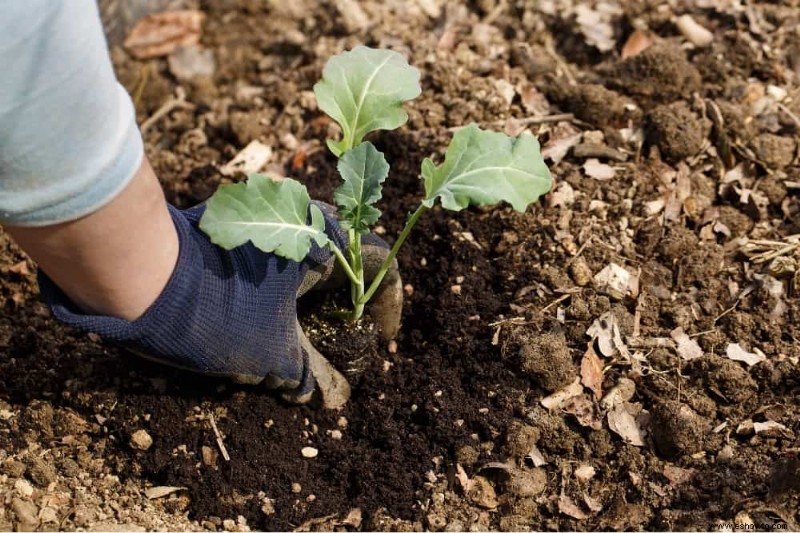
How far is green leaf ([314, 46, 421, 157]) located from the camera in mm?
1933

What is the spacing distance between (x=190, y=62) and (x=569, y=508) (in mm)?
2244

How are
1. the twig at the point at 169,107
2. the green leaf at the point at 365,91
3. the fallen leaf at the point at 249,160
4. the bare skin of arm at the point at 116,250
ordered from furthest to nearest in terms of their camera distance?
the twig at the point at 169,107
the fallen leaf at the point at 249,160
the green leaf at the point at 365,91
the bare skin of arm at the point at 116,250

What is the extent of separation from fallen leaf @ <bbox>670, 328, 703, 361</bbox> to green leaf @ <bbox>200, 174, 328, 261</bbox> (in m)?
0.96

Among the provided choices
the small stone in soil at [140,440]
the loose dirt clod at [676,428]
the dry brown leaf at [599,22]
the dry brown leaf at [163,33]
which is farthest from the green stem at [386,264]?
the dry brown leaf at [163,33]

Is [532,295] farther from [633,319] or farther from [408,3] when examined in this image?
[408,3]

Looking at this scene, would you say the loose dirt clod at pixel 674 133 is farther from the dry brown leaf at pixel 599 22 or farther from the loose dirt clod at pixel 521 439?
the loose dirt clod at pixel 521 439

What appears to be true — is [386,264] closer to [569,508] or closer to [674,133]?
[569,508]

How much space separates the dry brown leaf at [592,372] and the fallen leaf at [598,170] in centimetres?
56

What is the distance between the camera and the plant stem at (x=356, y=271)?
1.95m

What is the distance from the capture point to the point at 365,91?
6.38 ft

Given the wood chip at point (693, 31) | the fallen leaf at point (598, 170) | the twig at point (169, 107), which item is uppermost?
the wood chip at point (693, 31)

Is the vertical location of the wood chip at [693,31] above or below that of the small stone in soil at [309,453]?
above

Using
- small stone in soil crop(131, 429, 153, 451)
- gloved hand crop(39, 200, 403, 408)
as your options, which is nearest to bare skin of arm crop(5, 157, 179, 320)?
gloved hand crop(39, 200, 403, 408)

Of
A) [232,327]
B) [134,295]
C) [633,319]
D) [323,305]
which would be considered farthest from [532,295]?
[134,295]
